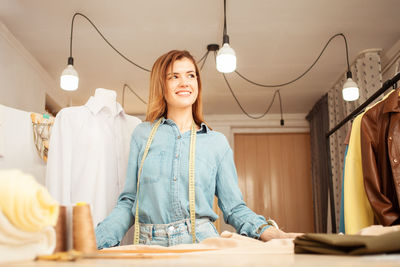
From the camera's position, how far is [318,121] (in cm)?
570

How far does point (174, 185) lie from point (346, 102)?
3560 mm

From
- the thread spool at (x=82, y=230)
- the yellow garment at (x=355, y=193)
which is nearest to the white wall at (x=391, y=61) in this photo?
the yellow garment at (x=355, y=193)

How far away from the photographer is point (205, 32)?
363 cm

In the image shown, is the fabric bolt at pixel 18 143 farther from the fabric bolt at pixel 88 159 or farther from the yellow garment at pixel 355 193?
the yellow garment at pixel 355 193

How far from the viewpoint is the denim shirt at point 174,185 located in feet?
4.58

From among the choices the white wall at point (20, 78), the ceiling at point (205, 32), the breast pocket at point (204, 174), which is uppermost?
the ceiling at point (205, 32)

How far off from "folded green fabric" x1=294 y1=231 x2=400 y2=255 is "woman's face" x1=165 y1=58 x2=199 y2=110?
0.98 metres

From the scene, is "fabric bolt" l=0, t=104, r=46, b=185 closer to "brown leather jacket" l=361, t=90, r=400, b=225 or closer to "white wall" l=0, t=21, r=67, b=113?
"white wall" l=0, t=21, r=67, b=113

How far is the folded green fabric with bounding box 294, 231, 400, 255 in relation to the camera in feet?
2.09

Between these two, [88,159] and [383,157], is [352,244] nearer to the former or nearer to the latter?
[383,157]

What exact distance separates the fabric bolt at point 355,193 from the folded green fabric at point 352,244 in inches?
53.3

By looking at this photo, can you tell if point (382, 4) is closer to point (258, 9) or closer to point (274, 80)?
point (258, 9)

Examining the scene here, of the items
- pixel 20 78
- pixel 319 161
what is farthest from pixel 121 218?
pixel 319 161

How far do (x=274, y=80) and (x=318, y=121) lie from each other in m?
1.27
